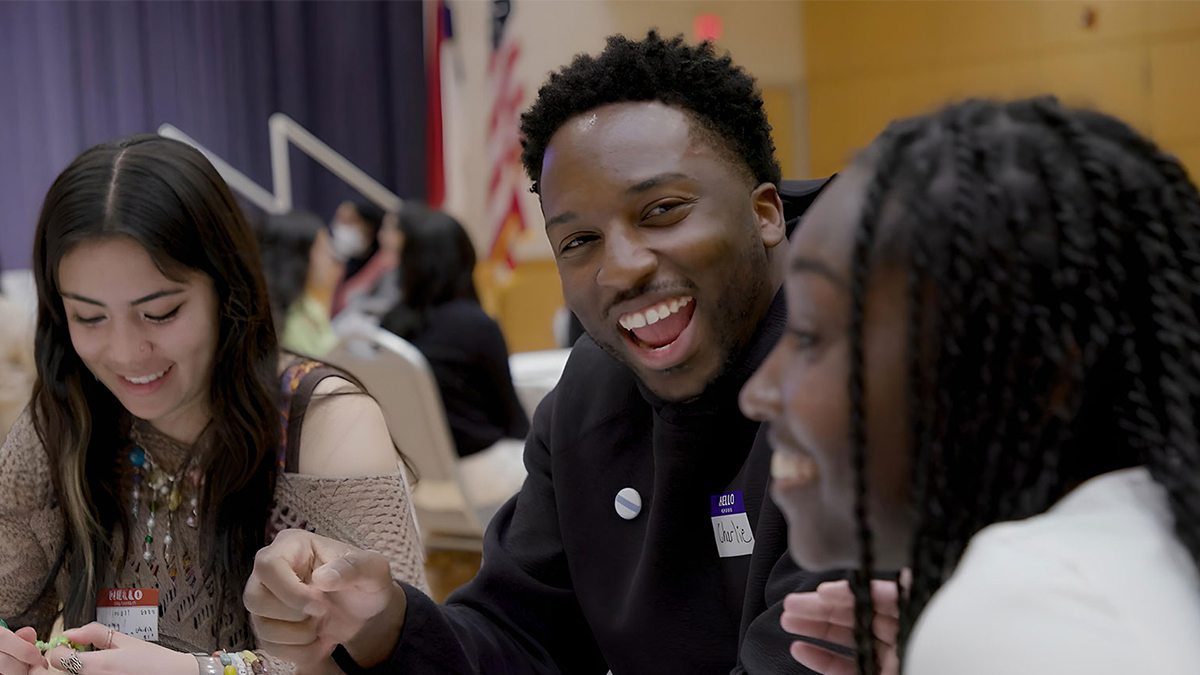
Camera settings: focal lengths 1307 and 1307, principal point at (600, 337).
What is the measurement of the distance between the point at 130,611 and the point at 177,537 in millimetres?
108

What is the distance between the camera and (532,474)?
63.2 inches

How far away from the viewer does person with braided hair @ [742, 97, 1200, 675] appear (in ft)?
2.20

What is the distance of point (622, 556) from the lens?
145cm

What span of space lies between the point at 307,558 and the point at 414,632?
0.64 feet

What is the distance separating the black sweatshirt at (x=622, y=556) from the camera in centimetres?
131

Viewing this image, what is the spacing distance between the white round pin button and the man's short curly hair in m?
0.37

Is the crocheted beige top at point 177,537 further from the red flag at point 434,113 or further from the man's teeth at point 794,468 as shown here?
the red flag at point 434,113

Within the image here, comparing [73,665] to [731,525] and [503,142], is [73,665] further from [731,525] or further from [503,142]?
[503,142]

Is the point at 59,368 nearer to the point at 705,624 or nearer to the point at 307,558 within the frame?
the point at 307,558

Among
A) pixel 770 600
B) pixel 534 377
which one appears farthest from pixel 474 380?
pixel 770 600

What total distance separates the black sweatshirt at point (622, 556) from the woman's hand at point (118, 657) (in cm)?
24

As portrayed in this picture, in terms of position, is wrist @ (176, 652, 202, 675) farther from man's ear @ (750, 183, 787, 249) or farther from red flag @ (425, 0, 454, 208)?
red flag @ (425, 0, 454, 208)

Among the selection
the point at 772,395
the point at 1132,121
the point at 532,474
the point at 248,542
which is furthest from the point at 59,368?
the point at 1132,121

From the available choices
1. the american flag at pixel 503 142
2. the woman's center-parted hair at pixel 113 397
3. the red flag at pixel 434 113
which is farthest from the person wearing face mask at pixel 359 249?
the woman's center-parted hair at pixel 113 397
